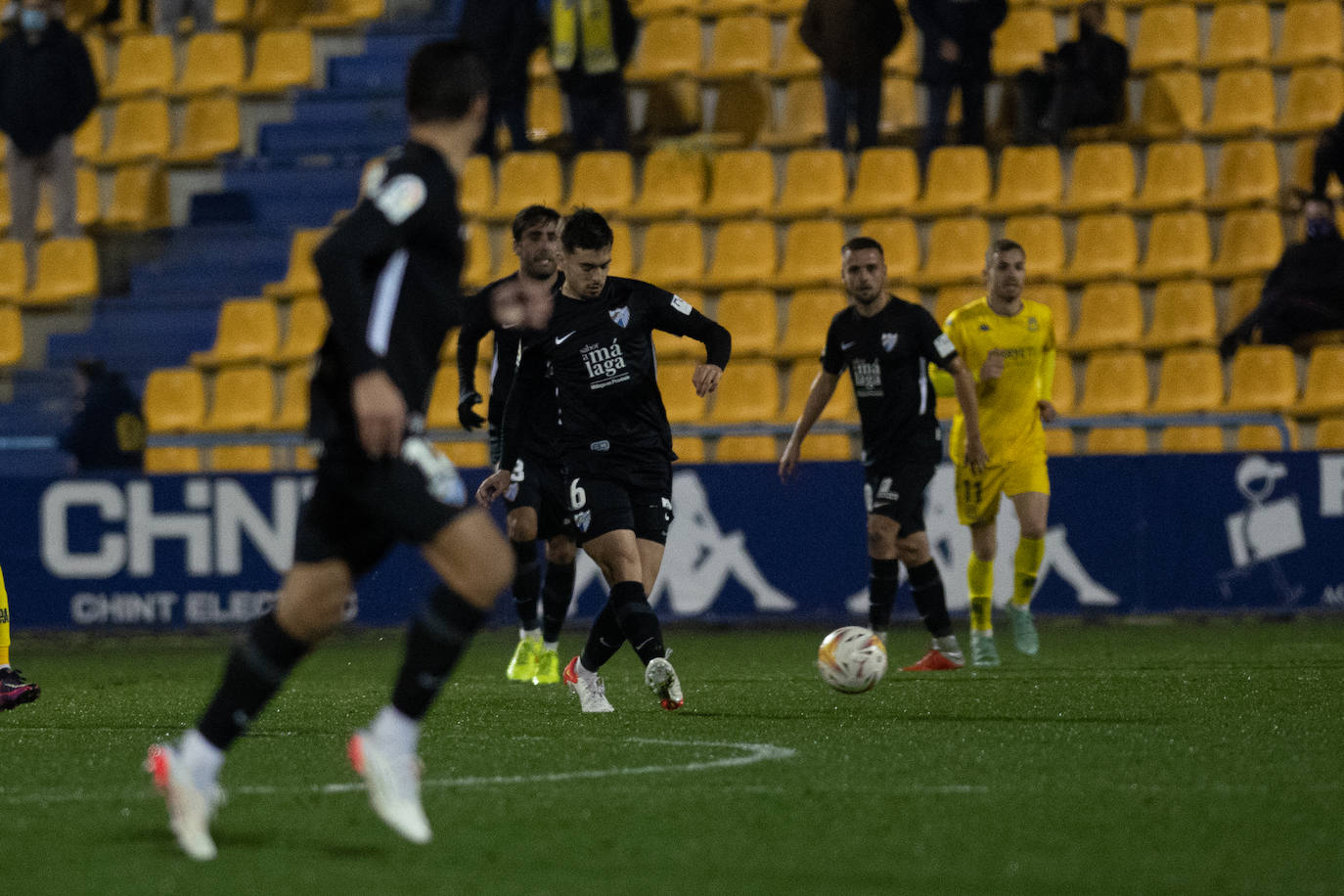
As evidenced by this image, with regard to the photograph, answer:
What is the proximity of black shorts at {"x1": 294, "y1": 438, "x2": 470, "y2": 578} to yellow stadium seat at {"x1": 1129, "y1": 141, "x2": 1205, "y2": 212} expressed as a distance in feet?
39.7

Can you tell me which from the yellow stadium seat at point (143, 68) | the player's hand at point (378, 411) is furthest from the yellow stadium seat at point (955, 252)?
the player's hand at point (378, 411)

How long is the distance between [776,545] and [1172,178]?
4810mm

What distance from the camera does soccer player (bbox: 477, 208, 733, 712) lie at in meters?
8.44

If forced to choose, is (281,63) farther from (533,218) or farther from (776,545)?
(533,218)

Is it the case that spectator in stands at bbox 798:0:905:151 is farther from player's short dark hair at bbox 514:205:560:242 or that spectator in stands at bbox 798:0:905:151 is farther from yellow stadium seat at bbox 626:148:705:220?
player's short dark hair at bbox 514:205:560:242

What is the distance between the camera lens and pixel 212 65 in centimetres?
1997

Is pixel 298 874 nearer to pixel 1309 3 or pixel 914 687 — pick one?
pixel 914 687

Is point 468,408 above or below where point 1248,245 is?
below

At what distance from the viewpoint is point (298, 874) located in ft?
14.9

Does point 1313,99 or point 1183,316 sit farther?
point 1313,99

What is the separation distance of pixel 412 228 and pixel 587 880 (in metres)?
1.58

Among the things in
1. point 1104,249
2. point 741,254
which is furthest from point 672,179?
point 1104,249

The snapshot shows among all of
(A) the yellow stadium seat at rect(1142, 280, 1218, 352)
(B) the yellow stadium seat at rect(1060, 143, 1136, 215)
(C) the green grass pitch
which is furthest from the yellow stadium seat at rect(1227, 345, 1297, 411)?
(C) the green grass pitch

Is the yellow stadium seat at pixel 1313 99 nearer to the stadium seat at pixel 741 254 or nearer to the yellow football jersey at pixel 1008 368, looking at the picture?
the stadium seat at pixel 741 254
